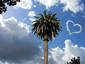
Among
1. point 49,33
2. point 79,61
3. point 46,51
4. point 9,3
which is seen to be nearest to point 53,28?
point 49,33

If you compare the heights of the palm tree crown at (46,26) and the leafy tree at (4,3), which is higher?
the palm tree crown at (46,26)

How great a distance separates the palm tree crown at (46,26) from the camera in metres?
50.7

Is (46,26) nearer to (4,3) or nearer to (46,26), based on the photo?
(46,26)

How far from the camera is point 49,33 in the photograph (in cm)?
5088

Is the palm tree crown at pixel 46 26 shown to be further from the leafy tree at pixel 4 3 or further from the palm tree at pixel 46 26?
the leafy tree at pixel 4 3

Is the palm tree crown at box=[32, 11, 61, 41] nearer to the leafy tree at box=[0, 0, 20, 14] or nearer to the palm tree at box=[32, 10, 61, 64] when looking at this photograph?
the palm tree at box=[32, 10, 61, 64]

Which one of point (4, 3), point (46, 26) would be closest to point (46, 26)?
point (46, 26)

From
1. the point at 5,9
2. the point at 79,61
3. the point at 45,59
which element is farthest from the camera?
the point at 79,61

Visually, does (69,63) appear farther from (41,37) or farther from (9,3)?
(9,3)

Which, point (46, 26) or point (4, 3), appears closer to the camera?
point (4, 3)

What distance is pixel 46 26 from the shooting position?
51188mm

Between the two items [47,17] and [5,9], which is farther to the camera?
[47,17]

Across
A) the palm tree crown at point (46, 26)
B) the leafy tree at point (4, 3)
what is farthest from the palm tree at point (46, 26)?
the leafy tree at point (4, 3)

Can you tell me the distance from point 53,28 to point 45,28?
244 cm
